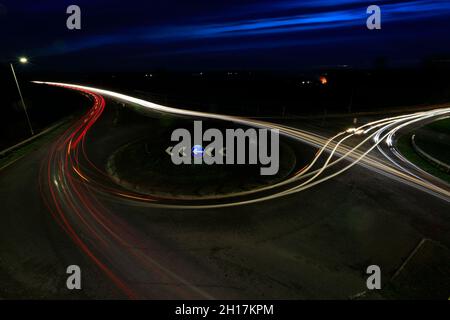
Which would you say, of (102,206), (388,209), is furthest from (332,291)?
(102,206)

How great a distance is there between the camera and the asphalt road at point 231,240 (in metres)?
8.00

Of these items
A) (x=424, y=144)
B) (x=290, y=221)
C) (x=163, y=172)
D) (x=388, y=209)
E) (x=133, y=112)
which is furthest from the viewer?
(x=133, y=112)

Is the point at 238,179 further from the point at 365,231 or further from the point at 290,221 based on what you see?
the point at 365,231

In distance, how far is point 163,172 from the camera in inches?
625

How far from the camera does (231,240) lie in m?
10.0

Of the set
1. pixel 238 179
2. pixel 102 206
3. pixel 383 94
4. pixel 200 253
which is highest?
pixel 383 94

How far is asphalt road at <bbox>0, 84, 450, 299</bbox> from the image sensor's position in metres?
8.00
